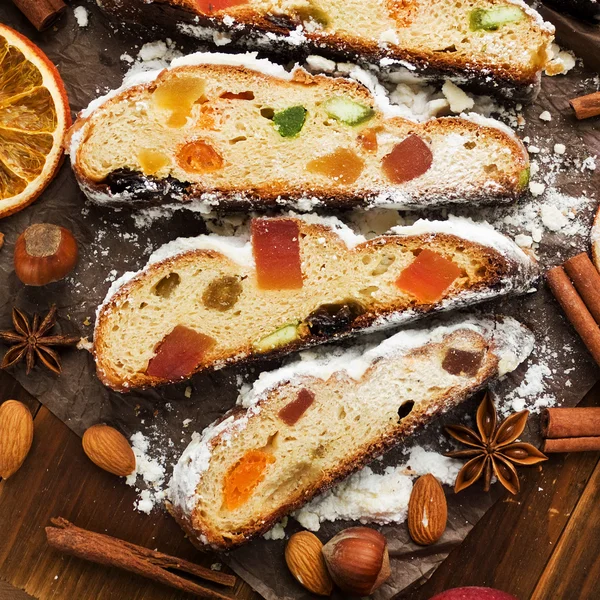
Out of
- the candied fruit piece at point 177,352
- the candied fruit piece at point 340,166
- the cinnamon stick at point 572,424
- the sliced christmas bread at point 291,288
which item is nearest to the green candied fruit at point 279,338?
the sliced christmas bread at point 291,288

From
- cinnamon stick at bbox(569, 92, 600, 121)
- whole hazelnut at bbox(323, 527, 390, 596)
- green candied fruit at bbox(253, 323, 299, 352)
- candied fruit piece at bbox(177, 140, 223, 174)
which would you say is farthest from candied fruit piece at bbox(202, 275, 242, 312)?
cinnamon stick at bbox(569, 92, 600, 121)

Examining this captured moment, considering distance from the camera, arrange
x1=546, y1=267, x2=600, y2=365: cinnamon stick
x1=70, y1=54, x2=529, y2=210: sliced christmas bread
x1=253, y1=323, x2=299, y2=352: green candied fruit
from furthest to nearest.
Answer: x1=546, y1=267, x2=600, y2=365: cinnamon stick < x1=253, y1=323, x2=299, y2=352: green candied fruit < x1=70, y1=54, x2=529, y2=210: sliced christmas bread

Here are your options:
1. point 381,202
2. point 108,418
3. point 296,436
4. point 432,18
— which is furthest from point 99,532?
point 432,18

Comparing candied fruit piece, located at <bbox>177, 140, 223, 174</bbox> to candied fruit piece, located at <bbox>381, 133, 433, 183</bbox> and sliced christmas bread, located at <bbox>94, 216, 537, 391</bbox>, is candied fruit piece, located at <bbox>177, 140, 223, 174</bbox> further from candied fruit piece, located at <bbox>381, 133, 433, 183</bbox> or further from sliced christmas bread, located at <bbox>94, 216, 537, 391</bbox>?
candied fruit piece, located at <bbox>381, 133, 433, 183</bbox>

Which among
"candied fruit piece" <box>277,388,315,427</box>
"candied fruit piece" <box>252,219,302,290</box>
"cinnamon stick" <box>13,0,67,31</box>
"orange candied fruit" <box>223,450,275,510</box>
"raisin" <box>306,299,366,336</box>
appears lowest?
"orange candied fruit" <box>223,450,275,510</box>

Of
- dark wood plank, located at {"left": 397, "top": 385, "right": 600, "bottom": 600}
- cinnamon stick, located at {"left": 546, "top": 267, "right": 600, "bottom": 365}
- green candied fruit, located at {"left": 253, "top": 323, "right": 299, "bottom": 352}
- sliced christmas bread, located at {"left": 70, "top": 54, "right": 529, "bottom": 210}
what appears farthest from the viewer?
dark wood plank, located at {"left": 397, "top": 385, "right": 600, "bottom": 600}
